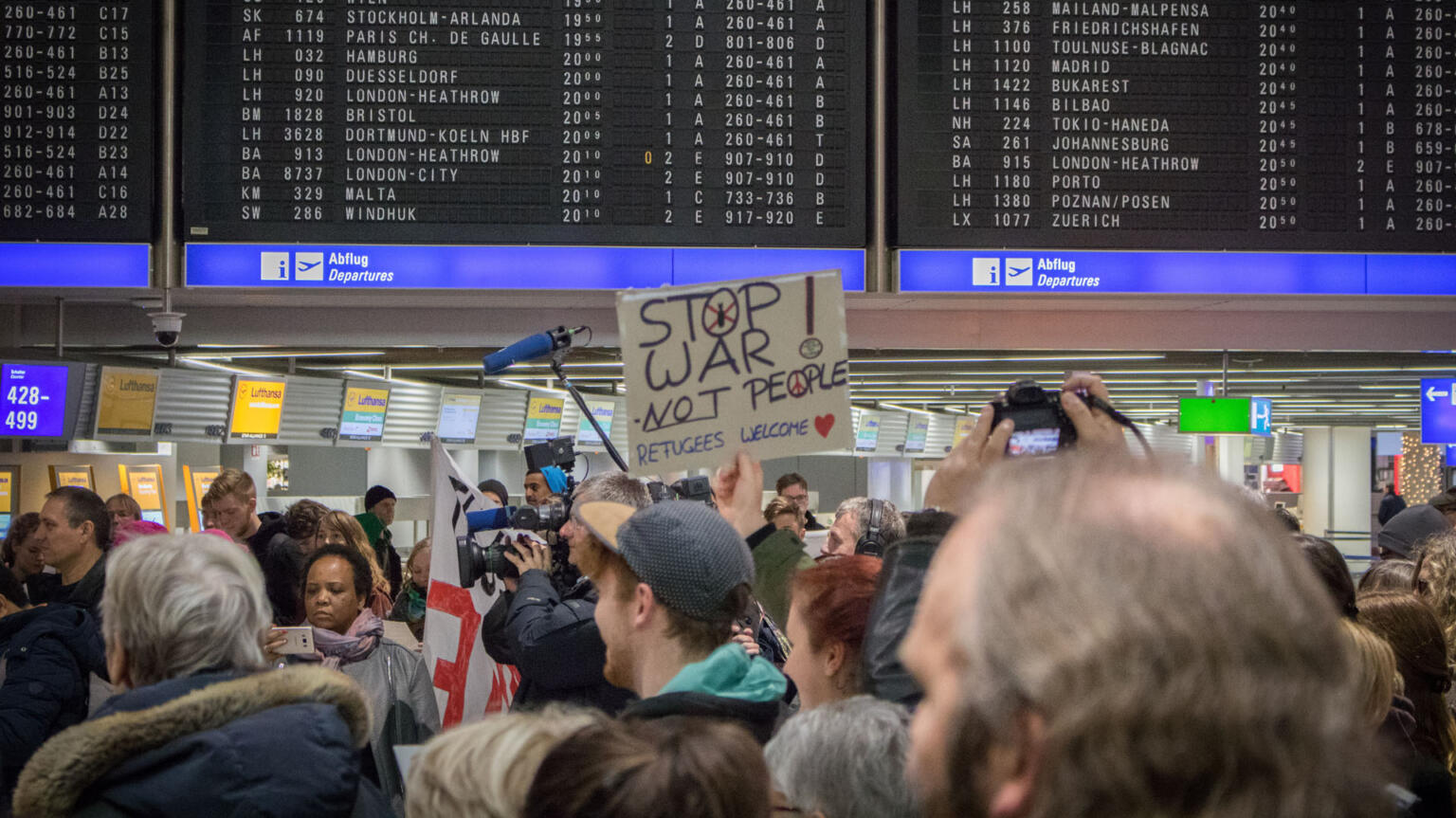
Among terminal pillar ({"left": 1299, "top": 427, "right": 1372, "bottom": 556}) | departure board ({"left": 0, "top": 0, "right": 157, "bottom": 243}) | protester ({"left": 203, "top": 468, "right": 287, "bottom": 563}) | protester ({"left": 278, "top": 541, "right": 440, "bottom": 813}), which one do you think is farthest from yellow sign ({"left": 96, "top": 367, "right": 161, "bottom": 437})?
terminal pillar ({"left": 1299, "top": 427, "right": 1372, "bottom": 556})

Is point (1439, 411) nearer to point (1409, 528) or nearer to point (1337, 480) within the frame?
point (1409, 528)

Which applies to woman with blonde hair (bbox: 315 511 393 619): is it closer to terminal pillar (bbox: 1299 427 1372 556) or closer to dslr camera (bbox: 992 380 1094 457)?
dslr camera (bbox: 992 380 1094 457)

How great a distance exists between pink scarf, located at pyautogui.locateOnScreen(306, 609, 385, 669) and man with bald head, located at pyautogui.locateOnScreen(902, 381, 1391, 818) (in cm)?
299

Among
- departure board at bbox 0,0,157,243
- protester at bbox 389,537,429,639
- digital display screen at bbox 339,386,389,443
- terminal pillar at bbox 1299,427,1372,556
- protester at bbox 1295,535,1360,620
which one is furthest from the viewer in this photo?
terminal pillar at bbox 1299,427,1372,556

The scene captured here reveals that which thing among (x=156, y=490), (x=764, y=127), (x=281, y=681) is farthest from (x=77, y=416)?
(x=281, y=681)

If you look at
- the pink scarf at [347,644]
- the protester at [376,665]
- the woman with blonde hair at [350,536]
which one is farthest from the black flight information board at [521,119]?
the pink scarf at [347,644]

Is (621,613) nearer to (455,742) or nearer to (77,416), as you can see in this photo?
(455,742)

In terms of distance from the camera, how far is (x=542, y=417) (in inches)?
483

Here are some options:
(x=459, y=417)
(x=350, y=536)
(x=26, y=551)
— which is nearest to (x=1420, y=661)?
(x=350, y=536)

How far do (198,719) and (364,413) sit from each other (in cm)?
879

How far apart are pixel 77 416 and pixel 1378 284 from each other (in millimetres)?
7261

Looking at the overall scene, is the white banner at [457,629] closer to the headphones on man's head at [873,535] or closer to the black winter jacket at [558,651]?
the black winter jacket at [558,651]

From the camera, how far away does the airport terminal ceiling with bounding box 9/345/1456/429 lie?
9.87 m

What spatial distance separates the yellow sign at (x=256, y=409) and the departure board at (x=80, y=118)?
4089 millimetres
